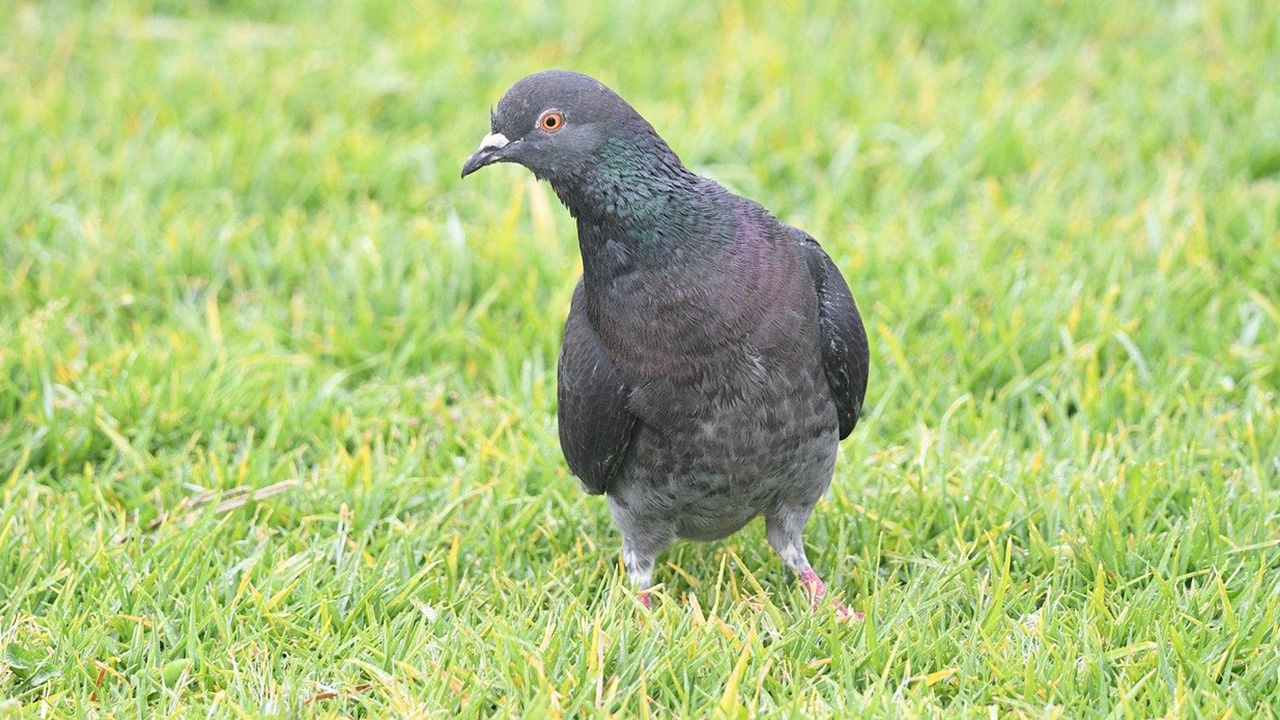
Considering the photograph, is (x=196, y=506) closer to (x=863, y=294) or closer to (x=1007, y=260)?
(x=863, y=294)

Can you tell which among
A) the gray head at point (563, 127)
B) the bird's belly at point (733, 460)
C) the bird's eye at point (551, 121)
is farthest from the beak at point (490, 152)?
the bird's belly at point (733, 460)

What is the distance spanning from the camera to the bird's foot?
13.2 ft

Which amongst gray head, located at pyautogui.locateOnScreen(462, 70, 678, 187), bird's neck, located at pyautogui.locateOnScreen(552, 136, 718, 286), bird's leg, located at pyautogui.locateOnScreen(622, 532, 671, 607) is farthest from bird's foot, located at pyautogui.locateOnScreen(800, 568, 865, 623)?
gray head, located at pyautogui.locateOnScreen(462, 70, 678, 187)

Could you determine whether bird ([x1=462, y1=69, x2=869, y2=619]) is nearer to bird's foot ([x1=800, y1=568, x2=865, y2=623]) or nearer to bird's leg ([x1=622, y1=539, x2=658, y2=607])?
bird's foot ([x1=800, y1=568, x2=865, y2=623])

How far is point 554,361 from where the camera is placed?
5523mm

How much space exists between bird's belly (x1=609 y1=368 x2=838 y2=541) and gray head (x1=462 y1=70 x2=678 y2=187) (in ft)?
2.37

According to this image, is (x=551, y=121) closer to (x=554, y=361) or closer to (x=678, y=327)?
(x=678, y=327)

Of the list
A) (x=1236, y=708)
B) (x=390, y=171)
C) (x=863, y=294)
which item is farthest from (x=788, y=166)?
(x=1236, y=708)

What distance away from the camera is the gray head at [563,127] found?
3.84 meters

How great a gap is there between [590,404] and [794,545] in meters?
0.80

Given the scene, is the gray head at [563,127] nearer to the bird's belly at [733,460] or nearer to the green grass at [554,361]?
the bird's belly at [733,460]

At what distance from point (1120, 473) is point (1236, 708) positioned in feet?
3.63

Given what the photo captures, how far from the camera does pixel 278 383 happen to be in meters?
5.30

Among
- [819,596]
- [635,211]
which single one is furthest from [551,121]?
[819,596]
